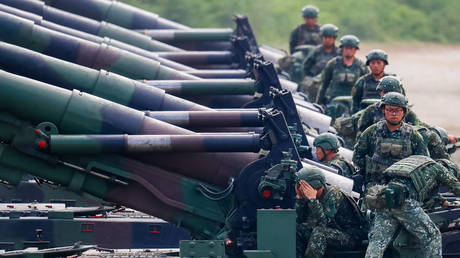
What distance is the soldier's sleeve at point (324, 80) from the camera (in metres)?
18.9

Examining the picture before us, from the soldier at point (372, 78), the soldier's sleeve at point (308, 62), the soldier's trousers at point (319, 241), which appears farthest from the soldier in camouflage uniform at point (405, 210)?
the soldier's sleeve at point (308, 62)

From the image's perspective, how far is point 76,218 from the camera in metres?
13.1

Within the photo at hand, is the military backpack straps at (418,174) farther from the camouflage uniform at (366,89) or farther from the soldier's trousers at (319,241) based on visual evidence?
the camouflage uniform at (366,89)

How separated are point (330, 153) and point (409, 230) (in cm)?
263

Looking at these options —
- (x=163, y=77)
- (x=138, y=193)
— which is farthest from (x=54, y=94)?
(x=163, y=77)

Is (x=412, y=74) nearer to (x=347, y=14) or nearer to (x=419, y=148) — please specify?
(x=347, y=14)

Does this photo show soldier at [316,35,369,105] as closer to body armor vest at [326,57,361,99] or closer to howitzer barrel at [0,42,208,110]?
body armor vest at [326,57,361,99]

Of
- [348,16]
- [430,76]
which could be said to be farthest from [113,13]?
[348,16]

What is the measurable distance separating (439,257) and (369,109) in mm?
3218

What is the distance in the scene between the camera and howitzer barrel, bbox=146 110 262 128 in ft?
40.7

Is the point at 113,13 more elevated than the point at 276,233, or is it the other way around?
the point at 113,13

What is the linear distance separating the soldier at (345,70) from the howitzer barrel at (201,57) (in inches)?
56.2

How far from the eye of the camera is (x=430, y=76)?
33.9 meters

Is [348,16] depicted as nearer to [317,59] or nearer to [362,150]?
[317,59]
